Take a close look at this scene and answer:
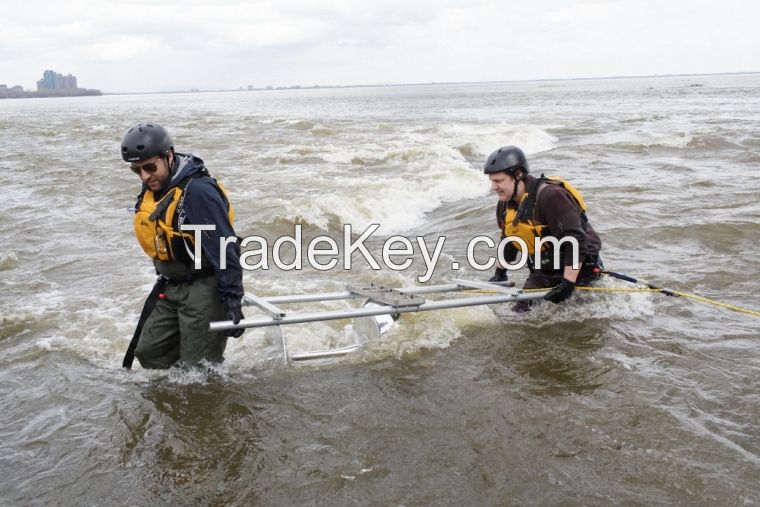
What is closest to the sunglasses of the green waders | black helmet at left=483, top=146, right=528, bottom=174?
the green waders

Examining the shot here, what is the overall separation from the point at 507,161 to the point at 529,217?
0.59 metres

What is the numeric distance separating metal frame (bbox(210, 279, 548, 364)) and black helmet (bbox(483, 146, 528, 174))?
3.65 ft

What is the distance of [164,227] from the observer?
4379 mm

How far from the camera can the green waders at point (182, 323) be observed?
4598 millimetres

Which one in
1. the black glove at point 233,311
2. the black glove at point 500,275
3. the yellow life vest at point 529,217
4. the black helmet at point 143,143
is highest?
A: the black helmet at point 143,143

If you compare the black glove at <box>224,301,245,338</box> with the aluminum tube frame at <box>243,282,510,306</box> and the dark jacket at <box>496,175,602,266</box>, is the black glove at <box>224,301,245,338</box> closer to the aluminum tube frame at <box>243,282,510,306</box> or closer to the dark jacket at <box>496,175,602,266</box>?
the aluminum tube frame at <box>243,282,510,306</box>

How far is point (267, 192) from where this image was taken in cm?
1465

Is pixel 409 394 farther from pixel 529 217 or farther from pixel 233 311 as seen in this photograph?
pixel 529 217

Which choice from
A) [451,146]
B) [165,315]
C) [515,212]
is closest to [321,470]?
[165,315]

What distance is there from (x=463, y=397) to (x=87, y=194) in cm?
1303

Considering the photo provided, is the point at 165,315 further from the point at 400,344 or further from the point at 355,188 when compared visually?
the point at 355,188

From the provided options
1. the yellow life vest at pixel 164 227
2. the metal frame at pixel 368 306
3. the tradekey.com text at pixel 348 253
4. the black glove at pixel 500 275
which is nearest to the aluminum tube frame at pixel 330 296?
the metal frame at pixel 368 306

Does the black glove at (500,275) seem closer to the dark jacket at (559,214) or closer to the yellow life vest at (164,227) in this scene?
the dark jacket at (559,214)

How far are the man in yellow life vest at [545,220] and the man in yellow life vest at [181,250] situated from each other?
2.55m
